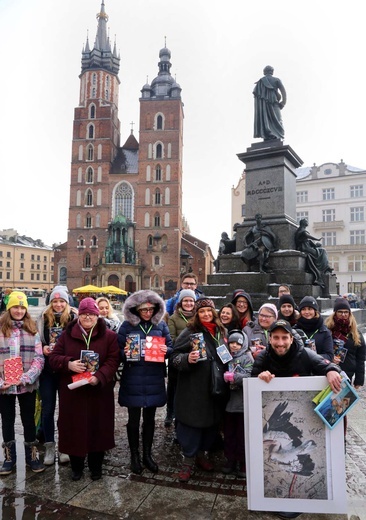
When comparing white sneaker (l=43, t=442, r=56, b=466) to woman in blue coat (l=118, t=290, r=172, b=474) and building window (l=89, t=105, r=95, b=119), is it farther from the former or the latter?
building window (l=89, t=105, r=95, b=119)

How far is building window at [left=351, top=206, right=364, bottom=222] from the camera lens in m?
38.8

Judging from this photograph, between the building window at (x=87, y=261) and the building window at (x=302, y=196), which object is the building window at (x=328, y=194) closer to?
the building window at (x=302, y=196)

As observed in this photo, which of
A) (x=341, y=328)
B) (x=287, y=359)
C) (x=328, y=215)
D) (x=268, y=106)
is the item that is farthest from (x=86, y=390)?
(x=328, y=215)

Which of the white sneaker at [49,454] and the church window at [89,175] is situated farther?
the church window at [89,175]

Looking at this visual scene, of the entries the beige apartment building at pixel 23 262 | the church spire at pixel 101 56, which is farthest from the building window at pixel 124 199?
the beige apartment building at pixel 23 262

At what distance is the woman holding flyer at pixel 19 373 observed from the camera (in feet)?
12.2

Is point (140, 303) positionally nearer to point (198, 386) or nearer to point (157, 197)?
point (198, 386)

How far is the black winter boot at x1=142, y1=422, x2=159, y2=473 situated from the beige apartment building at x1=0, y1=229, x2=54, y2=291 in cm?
7161

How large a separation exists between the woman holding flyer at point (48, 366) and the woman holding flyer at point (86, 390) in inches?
13.0

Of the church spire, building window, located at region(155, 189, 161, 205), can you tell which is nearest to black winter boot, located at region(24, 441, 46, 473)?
building window, located at region(155, 189, 161, 205)

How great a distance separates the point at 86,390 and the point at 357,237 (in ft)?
130

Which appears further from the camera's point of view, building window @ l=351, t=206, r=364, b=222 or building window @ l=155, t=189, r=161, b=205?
building window @ l=155, t=189, r=161, b=205

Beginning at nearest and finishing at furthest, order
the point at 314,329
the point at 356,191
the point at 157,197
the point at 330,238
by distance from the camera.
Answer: the point at 314,329 < the point at 356,191 < the point at 330,238 < the point at 157,197

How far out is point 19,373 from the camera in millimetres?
3752
